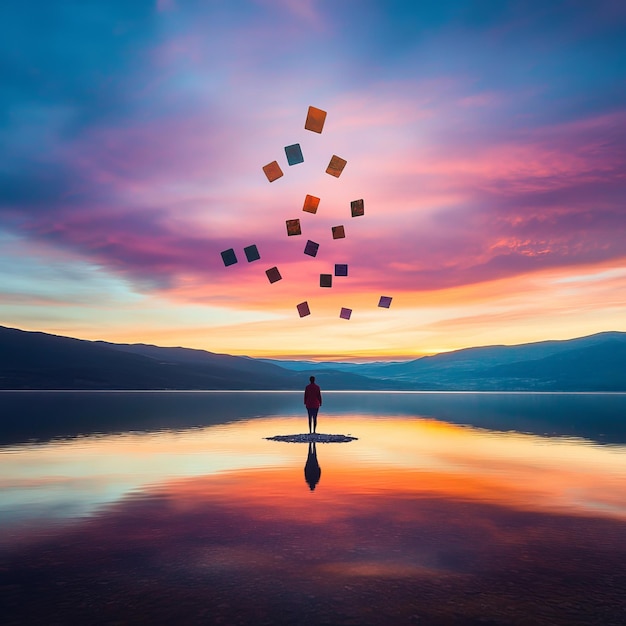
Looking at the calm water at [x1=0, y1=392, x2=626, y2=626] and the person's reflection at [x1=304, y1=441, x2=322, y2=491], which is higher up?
the person's reflection at [x1=304, y1=441, x2=322, y2=491]

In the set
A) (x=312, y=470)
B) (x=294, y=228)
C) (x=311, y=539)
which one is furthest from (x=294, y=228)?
(x=311, y=539)

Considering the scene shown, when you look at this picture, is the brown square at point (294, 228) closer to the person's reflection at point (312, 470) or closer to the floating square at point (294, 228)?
the floating square at point (294, 228)

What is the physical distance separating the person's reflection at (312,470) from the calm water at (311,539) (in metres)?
0.10

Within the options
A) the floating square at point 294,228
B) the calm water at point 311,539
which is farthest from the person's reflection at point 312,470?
the floating square at point 294,228

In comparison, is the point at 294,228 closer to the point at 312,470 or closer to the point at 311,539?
the point at 312,470

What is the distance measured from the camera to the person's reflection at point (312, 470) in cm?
1797

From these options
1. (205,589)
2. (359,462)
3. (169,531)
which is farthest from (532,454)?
(205,589)

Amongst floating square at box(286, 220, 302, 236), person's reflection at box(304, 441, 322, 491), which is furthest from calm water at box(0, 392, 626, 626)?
floating square at box(286, 220, 302, 236)

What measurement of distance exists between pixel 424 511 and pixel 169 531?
5.68m

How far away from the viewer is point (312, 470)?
20391 mm

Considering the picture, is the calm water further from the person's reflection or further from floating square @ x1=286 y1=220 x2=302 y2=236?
floating square @ x1=286 y1=220 x2=302 y2=236

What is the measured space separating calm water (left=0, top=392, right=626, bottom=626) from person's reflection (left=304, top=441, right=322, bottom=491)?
3.9 inches

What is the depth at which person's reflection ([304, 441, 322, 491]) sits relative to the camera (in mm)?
17969

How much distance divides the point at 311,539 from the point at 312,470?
9.27 meters
